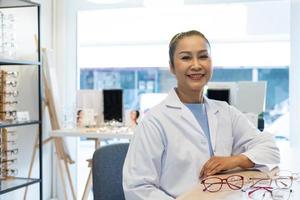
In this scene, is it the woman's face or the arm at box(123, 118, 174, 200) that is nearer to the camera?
the arm at box(123, 118, 174, 200)

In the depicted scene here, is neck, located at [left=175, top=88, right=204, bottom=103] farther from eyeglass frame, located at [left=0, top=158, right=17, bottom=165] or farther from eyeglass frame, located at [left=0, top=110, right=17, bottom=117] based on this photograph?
eyeglass frame, located at [left=0, top=158, right=17, bottom=165]

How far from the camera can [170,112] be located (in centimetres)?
148

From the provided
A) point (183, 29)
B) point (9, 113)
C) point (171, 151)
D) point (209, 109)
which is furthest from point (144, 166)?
point (183, 29)

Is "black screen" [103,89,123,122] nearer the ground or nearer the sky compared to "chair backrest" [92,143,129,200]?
nearer the sky

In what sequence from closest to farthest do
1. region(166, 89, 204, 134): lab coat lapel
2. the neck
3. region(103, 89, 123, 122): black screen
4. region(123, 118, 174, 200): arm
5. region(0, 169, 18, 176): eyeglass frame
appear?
region(123, 118, 174, 200): arm
region(166, 89, 204, 134): lab coat lapel
the neck
region(0, 169, 18, 176): eyeglass frame
region(103, 89, 123, 122): black screen

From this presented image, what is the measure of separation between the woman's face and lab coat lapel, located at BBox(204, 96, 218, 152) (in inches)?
4.3

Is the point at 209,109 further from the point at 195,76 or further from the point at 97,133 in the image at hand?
the point at 97,133

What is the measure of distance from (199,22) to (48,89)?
1.54m

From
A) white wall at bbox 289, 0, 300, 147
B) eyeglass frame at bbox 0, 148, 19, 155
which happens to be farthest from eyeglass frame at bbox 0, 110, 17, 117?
white wall at bbox 289, 0, 300, 147

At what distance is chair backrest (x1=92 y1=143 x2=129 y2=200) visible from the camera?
1.59 meters

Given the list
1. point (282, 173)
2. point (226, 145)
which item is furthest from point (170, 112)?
point (282, 173)

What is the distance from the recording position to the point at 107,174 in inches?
63.6

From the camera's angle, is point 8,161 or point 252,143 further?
point 8,161

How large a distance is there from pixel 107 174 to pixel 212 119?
0.44m
